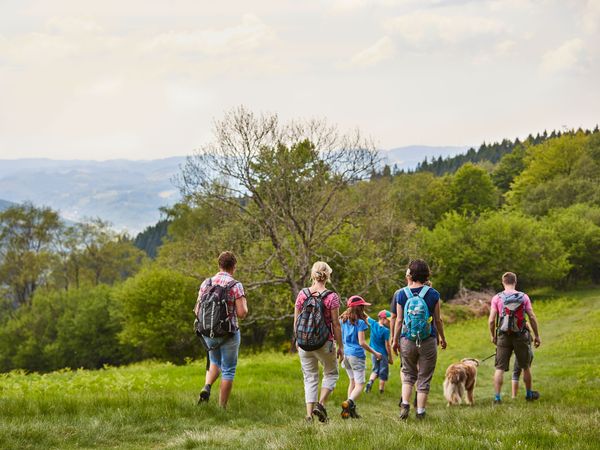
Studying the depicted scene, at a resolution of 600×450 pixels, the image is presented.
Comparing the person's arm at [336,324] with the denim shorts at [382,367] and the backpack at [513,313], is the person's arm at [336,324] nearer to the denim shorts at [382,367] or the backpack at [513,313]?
the backpack at [513,313]

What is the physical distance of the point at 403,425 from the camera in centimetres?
650

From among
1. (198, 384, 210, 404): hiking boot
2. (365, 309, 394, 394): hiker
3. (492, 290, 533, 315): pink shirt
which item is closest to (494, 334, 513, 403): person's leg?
(492, 290, 533, 315): pink shirt

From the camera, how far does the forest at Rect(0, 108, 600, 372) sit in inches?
995

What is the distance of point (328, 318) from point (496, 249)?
1556 inches

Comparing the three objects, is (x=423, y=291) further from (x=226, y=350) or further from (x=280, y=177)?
(x=280, y=177)

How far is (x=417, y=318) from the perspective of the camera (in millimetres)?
7828

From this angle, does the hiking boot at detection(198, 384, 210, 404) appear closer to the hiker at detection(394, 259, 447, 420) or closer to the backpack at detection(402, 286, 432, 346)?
the hiker at detection(394, 259, 447, 420)

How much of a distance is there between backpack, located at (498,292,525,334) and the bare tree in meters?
14.9

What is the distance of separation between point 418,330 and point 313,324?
1.48 meters

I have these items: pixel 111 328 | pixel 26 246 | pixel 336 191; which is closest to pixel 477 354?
pixel 336 191

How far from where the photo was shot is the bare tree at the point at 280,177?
24703mm

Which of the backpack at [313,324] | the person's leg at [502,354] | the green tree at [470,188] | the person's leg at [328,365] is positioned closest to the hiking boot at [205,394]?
the person's leg at [328,365]

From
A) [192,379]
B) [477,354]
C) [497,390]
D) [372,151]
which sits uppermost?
[372,151]

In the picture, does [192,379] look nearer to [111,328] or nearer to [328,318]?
[328,318]
